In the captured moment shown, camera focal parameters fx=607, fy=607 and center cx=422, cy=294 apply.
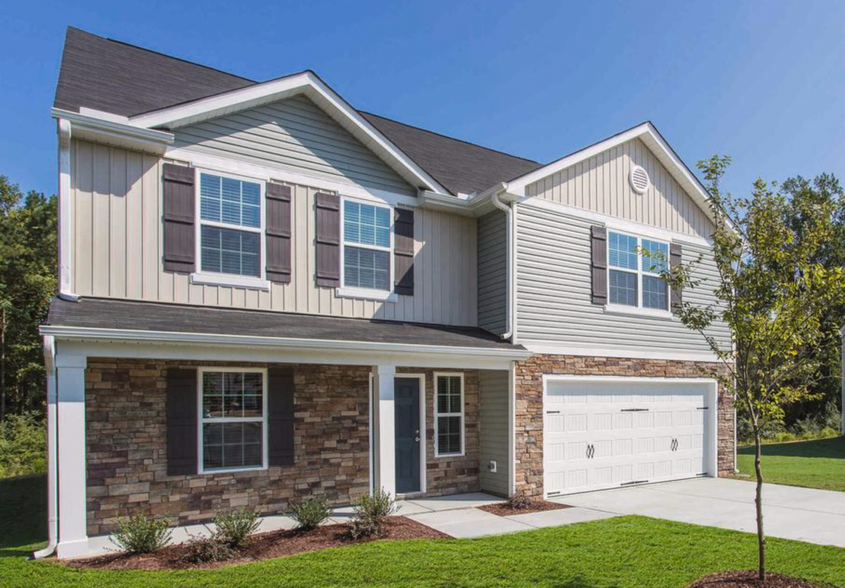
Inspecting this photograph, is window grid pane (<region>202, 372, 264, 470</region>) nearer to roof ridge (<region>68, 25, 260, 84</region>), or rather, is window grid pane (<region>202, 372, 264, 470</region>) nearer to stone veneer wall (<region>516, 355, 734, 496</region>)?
stone veneer wall (<region>516, 355, 734, 496</region>)

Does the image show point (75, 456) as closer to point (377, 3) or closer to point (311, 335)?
point (311, 335)

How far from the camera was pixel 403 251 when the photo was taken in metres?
10.5

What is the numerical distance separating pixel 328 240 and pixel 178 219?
228cm

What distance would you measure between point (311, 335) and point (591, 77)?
27.2ft

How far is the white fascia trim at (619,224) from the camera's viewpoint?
11102 mm

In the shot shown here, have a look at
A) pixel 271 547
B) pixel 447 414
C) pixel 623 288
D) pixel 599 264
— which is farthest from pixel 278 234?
pixel 623 288

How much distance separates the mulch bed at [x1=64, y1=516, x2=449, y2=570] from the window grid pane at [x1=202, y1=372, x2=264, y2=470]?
139 centimetres

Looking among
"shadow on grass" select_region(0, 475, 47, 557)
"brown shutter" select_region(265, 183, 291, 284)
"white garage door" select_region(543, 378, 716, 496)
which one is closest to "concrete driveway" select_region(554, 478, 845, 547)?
"white garage door" select_region(543, 378, 716, 496)

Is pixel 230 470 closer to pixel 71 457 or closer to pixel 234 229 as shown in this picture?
pixel 71 457

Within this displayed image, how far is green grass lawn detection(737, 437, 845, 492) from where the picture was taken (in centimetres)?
1222

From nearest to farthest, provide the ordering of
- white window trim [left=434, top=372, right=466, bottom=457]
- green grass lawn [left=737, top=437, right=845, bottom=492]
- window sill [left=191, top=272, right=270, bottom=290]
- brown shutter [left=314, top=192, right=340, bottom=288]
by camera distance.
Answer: window sill [left=191, top=272, right=270, bottom=290] → brown shutter [left=314, top=192, right=340, bottom=288] → white window trim [left=434, top=372, right=466, bottom=457] → green grass lawn [left=737, top=437, right=845, bottom=492]

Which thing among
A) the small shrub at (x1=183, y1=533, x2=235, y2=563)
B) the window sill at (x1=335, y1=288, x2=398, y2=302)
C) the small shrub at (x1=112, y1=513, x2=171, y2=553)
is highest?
the window sill at (x1=335, y1=288, x2=398, y2=302)

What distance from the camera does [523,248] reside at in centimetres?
1070

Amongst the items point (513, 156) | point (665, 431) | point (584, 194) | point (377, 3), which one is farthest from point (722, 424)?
point (377, 3)
